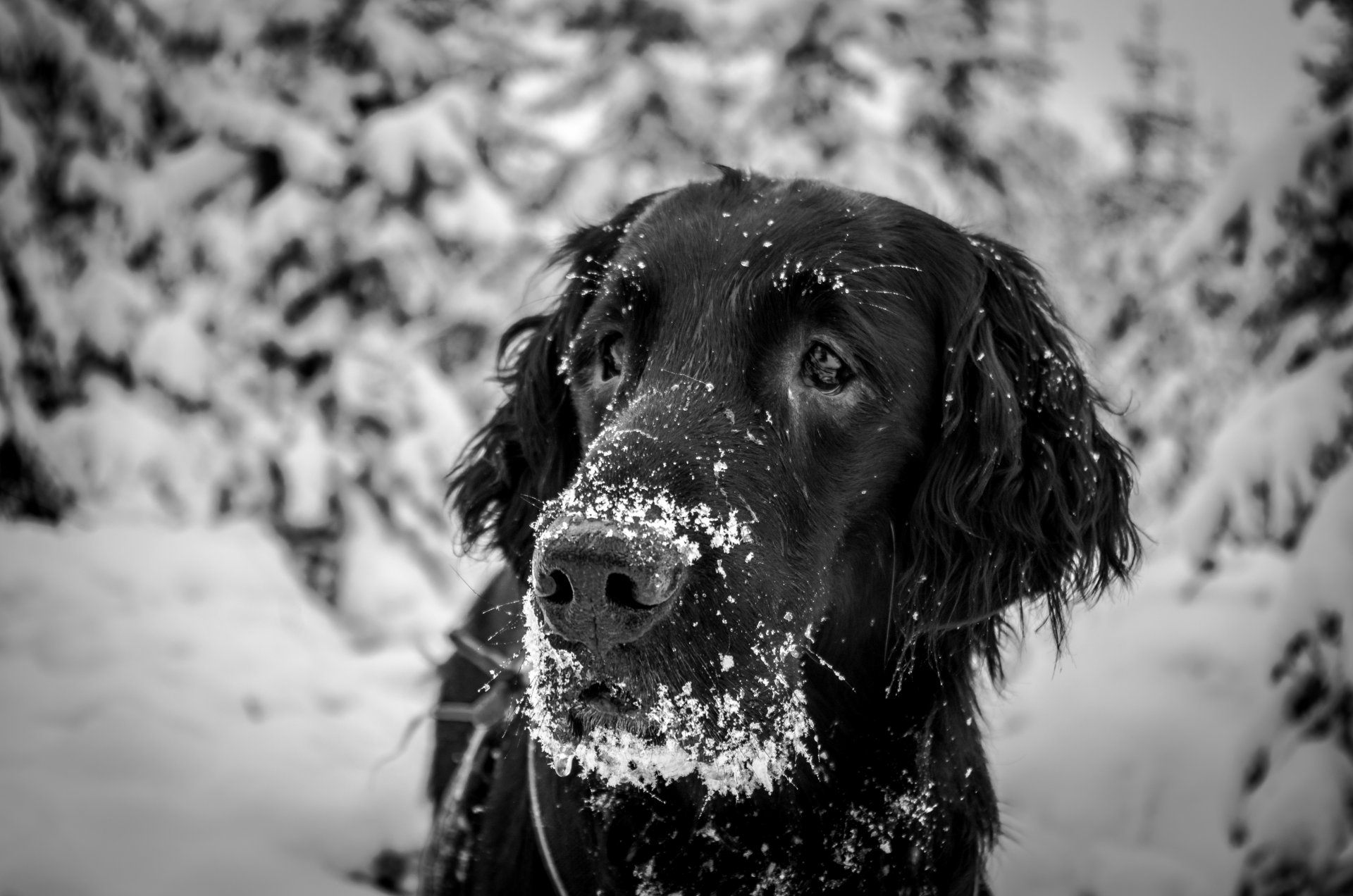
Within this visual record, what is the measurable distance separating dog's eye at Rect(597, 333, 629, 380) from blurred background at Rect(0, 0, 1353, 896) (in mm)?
652

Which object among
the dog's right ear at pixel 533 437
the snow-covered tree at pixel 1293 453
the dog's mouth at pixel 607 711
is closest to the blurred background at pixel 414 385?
the snow-covered tree at pixel 1293 453

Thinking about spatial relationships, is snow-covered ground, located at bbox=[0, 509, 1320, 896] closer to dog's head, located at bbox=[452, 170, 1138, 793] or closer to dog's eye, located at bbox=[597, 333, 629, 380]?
dog's head, located at bbox=[452, 170, 1138, 793]

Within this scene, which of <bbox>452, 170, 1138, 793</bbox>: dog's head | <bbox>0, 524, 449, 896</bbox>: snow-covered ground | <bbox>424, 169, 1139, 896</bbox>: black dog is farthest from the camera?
<bbox>0, 524, 449, 896</bbox>: snow-covered ground

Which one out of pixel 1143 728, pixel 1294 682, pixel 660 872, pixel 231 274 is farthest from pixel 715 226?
pixel 231 274

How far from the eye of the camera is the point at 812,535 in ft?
6.37

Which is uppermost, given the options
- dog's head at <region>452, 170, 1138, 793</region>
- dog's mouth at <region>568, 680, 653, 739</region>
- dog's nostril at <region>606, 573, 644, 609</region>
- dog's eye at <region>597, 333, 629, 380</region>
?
dog's eye at <region>597, 333, 629, 380</region>

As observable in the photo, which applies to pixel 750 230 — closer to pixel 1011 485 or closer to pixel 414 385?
pixel 1011 485

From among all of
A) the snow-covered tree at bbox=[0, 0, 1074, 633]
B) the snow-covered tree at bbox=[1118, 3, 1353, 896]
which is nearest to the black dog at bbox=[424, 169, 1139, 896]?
the snow-covered tree at bbox=[1118, 3, 1353, 896]

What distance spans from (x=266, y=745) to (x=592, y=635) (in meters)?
3.95

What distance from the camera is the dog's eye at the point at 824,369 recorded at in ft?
6.64

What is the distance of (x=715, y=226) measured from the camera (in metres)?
2.24

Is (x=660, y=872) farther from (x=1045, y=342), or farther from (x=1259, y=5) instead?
(x=1259, y=5)

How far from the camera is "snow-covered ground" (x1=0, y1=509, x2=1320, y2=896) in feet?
11.9

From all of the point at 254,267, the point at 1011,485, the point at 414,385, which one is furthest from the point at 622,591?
the point at 254,267
